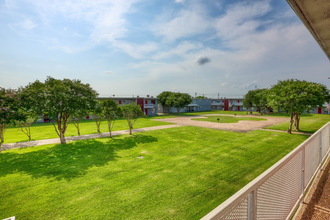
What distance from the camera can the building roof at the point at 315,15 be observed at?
274 cm

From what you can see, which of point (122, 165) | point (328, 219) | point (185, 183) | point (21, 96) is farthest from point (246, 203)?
point (21, 96)

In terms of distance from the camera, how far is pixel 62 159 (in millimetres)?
10695

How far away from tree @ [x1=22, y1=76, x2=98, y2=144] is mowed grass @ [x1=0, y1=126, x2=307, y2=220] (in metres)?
3.41

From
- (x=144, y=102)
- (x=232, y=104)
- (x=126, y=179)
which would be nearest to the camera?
(x=126, y=179)

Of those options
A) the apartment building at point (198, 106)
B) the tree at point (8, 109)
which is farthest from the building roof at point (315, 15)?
the apartment building at point (198, 106)

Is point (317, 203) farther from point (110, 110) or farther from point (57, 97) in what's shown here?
point (110, 110)

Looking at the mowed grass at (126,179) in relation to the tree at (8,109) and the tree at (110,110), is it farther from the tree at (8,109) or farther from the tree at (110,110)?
the tree at (110,110)

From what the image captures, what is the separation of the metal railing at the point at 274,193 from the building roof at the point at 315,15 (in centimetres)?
287

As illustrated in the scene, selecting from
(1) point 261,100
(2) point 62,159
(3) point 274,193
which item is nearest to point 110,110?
(2) point 62,159

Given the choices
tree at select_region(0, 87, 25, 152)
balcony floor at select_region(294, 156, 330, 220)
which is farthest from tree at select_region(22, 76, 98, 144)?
balcony floor at select_region(294, 156, 330, 220)

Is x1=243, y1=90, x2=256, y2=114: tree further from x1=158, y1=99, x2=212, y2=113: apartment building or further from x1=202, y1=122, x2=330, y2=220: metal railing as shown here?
x1=202, y1=122, x2=330, y2=220: metal railing

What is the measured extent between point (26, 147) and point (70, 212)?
477 inches

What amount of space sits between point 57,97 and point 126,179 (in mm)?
9967

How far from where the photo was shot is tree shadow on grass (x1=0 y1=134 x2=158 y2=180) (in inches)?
344
